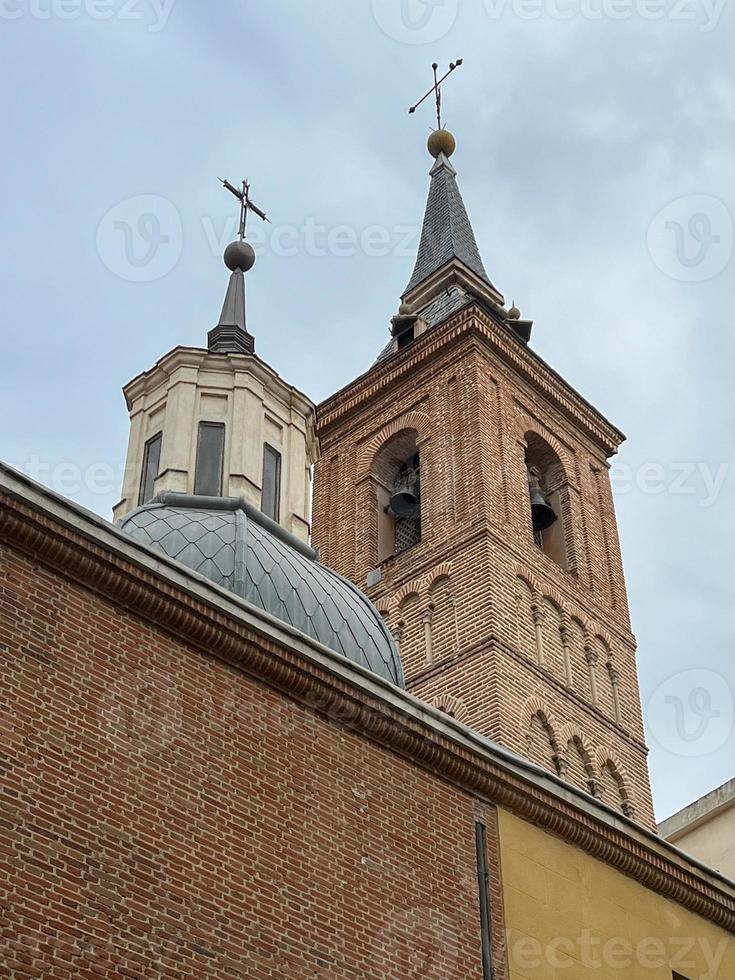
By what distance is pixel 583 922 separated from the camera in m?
12.2

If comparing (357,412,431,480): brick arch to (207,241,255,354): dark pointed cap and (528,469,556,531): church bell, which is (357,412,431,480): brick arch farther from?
(207,241,255,354): dark pointed cap

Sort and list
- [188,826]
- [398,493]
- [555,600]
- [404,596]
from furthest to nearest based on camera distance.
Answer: [398,493]
[555,600]
[404,596]
[188,826]

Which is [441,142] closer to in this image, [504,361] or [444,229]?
[444,229]

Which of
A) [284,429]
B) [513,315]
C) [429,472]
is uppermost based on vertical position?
[513,315]

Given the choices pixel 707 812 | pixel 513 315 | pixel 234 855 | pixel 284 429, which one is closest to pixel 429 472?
pixel 513 315

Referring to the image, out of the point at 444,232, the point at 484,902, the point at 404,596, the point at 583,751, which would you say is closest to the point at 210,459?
the point at 404,596

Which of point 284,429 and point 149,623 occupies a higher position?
point 284,429

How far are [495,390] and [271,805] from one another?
19087mm

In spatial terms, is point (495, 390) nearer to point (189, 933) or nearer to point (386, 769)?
point (386, 769)

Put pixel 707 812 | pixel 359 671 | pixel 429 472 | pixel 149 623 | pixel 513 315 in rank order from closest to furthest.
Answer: pixel 149 623 < pixel 359 671 < pixel 707 812 < pixel 429 472 < pixel 513 315

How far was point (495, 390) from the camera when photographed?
28812 millimetres

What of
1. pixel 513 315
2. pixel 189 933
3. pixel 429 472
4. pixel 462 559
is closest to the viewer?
pixel 189 933

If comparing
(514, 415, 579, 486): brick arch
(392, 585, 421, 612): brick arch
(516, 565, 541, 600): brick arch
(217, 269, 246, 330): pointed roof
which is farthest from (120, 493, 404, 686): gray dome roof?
(514, 415, 579, 486): brick arch

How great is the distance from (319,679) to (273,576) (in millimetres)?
4029
